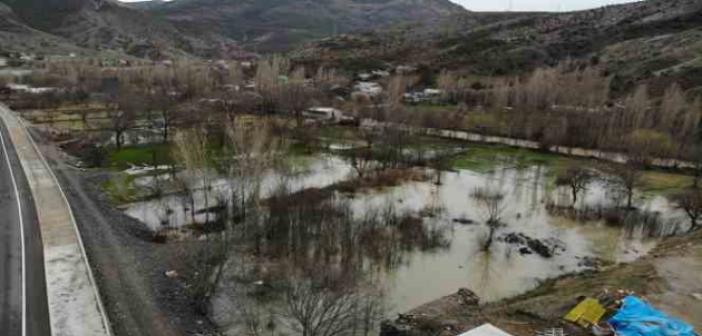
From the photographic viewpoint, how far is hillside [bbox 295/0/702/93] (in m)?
63.7

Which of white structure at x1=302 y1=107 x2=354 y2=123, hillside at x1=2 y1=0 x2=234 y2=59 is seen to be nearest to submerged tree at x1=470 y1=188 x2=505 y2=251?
white structure at x1=302 y1=107 x2=354 y2=123

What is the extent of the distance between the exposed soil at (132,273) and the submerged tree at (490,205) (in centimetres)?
1227

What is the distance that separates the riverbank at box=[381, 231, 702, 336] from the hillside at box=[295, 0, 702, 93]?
42.6m

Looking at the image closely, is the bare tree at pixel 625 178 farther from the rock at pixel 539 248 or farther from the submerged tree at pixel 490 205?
the rock at pixel 539 248

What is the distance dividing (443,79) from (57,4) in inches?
4820

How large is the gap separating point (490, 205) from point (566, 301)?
38.6 ft

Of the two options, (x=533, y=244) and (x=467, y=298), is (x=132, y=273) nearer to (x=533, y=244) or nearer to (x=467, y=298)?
(x=467, y=298)

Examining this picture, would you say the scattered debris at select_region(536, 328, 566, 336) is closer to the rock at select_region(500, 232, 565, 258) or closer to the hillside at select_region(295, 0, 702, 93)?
the rock at select_region(500, 232, 565, 258)

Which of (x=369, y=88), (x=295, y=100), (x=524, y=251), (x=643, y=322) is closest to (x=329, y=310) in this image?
(x=643, y=322)

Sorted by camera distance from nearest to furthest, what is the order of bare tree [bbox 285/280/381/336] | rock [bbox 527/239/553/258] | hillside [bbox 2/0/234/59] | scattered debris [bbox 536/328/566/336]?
scattered debris [bbox 536/328/566/336] → bare tree [bbox 285/280/381/336] → rock [bbox 527/239/553/258] → hillside [bbox 2/0/234/59]

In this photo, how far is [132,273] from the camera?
18234 millimetres

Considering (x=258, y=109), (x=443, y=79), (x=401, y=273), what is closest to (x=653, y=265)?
(x=401, y=273)

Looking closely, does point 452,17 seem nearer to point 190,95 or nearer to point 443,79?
point 443,79

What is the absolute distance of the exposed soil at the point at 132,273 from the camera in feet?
50.0
